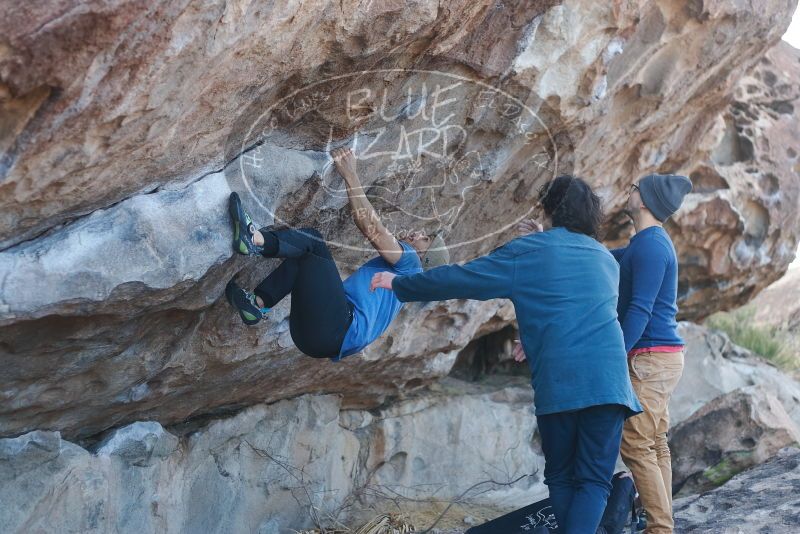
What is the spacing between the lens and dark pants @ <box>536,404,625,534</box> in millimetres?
3707

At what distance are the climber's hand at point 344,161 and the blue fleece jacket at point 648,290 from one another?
1.35m

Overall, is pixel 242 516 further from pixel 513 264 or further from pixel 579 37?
pixel 579 37

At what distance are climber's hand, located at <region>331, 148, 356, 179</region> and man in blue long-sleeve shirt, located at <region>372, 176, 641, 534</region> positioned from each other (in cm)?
79

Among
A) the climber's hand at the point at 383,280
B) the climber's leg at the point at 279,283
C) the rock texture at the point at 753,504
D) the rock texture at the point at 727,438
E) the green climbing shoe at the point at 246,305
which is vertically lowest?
the rock texture at the point at 727,438

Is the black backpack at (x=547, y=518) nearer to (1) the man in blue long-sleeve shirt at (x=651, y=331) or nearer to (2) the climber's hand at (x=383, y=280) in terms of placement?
(1) the man in blue long-sleeve shirt at (x=651, y=331)

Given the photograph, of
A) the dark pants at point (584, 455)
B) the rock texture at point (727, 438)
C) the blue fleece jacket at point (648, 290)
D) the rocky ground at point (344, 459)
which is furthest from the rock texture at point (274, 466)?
the blue fleece jacket at point (648, 290)

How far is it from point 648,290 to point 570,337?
763mm

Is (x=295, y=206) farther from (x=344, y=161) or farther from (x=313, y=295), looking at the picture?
(x=313, y=295)

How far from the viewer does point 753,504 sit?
5.31 m

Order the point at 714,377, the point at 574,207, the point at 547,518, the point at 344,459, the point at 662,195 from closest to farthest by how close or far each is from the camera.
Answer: the point at 574,207 → the point at 547,518 → the point at 662,195 → the point at 344,459 → the point at 714,377

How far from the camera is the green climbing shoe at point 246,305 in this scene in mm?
4242

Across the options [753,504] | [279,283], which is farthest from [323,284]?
[753,504]

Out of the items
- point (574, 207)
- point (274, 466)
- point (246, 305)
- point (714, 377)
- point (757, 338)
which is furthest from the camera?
point (757, 338)

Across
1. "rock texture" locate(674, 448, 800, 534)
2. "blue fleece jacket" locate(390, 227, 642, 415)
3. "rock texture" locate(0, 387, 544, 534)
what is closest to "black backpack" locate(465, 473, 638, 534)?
"blue fleece jacket" locate(390, 227, 642, 415)
